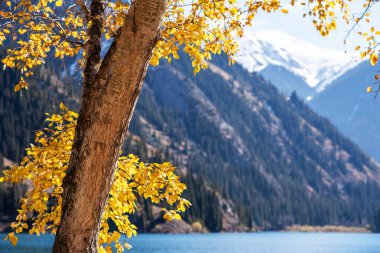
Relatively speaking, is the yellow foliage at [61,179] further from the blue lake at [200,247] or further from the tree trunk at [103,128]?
the blue lake at [200,247]

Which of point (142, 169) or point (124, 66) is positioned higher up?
point (124, 66)

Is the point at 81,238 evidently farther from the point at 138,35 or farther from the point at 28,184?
the point at 28,184

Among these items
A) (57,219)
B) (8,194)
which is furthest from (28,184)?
(57,219)

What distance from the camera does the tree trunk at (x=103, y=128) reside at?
7652 mm

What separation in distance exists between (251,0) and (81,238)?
515 cm

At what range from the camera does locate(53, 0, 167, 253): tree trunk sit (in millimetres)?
7652

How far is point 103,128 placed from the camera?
7.64m

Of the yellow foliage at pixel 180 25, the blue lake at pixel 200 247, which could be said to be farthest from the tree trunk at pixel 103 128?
the blue lake at pixel 200 247

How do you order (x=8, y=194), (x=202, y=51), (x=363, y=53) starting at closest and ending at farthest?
(x=363, y=53) → (x=202, y=51) → (x=8, y=194)

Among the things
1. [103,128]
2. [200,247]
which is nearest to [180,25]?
[103,128]

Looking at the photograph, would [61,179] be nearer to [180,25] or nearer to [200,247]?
[180,25]

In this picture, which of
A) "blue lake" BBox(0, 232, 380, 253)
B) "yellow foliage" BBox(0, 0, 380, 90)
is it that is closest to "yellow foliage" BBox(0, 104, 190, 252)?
"yellow foliage" BBox(0, 0, 380, 90)

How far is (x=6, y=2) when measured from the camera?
1010 cm

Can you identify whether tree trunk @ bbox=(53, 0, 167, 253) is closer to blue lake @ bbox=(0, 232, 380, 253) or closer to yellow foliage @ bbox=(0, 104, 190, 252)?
yellow foliage @ bbox=(0, 104, 190, 252)
